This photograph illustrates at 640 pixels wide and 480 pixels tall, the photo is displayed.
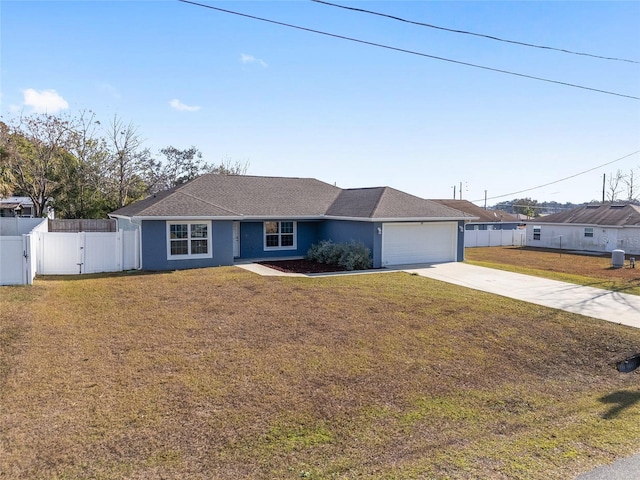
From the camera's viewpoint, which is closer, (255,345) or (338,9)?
(255,345)

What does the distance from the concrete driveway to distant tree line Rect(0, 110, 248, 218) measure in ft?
74.4

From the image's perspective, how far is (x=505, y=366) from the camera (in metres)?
7.70

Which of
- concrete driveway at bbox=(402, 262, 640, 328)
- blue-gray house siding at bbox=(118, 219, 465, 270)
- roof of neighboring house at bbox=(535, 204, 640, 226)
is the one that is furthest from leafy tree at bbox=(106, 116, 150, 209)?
roof of neighboring house at bbox=(535, 204, 640, 226)

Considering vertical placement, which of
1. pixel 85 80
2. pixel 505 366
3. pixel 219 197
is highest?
pixel 85 80

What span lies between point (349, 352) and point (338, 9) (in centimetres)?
762

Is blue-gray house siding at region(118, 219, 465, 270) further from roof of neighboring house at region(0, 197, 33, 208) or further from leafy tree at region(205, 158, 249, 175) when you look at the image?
leafy tree at region(205, 158, 249, 175)

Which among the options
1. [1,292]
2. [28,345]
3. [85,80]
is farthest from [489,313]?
[85,80]

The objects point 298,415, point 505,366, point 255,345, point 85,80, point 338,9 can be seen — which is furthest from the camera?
point 85,80

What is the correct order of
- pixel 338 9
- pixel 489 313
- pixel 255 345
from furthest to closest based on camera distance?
pixel 489 313
pixel 338 9
pixel 255 345

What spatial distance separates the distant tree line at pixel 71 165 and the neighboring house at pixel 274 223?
9333 millimetres

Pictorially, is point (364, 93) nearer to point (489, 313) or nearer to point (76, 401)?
point (489, 313)

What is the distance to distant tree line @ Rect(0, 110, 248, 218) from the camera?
28.1m

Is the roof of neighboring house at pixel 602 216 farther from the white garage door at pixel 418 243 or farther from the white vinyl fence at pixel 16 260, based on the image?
the white vinyl fence at pixel 16 260

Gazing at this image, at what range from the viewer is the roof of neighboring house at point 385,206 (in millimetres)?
19698
